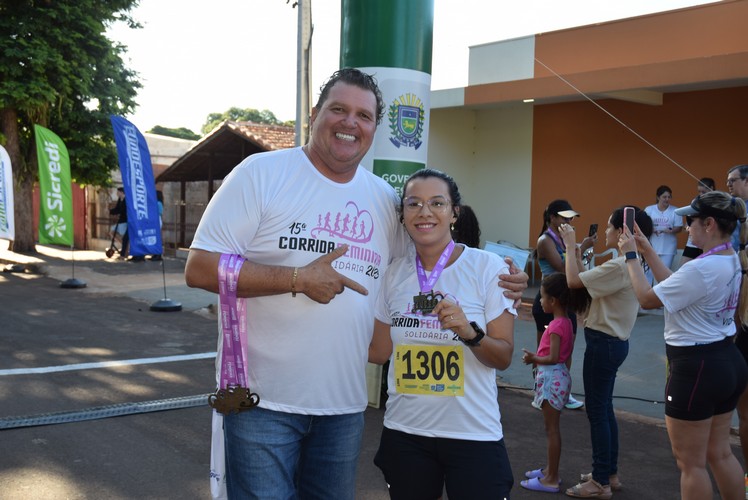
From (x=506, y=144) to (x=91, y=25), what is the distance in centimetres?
1207

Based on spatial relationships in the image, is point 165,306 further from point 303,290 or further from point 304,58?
point 303,290

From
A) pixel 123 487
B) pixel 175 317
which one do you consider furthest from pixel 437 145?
pixel 123 487

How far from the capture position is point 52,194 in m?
13.9

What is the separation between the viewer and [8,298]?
502 inches

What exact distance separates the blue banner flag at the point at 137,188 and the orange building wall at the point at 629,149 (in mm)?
7540

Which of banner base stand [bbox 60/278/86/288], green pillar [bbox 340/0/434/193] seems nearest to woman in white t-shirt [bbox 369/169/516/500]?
green pillar [bbox 340/0/434/193]

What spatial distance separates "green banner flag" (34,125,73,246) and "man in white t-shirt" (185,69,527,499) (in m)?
12.4

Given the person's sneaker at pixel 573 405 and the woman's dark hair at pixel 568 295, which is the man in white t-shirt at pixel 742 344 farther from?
the person's sneaker at pixel 573 405

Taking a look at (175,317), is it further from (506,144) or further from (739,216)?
(739,216)

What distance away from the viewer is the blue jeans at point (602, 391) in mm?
4609

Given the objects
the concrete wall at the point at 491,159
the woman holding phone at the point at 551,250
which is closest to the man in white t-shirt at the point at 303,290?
the woman holding phone at the point at 551,250

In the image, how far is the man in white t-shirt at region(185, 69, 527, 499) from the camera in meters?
2.53

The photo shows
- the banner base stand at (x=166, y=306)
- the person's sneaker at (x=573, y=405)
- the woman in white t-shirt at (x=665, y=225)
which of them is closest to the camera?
the person's sneaker at (x=573, y=405)

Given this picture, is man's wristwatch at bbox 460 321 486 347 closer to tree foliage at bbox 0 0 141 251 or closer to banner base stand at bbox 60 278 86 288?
banner base stand at bbox 60 278 86 288
